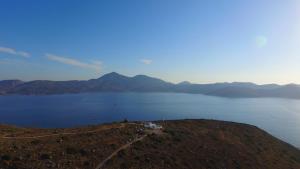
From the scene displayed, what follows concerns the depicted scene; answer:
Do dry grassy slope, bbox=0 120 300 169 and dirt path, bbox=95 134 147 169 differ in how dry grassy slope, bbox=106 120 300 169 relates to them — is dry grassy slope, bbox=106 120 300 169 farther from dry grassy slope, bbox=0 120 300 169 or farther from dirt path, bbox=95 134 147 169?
dirt path, bbox=95 134 147 169

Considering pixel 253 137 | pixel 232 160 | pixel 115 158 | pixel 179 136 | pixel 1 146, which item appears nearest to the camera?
pixel 1 146

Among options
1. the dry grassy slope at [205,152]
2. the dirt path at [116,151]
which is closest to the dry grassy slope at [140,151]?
the dry grassy slope at [205,152]

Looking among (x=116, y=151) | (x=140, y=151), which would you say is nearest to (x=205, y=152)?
(x=140, y=151)

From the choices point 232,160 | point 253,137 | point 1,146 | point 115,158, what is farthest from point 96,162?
point 253,137

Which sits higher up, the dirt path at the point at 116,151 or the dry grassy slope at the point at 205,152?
the dirt path at the point at 116,151

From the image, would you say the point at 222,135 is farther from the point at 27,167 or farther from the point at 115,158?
the point at 27,167

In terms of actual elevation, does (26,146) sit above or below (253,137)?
above

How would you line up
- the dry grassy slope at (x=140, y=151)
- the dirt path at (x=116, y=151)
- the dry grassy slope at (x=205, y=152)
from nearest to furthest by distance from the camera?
the dry grassy slope at (x=140, y=151), the dirt path at (x=116, y=151), the dry grassy slope at (x=205, y=152)

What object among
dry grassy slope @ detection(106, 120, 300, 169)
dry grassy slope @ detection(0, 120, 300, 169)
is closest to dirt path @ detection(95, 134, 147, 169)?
dry grassy slope @ detection(0, 120, 300, 169)

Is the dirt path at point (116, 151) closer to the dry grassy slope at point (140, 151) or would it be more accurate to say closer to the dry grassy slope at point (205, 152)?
the dry grassy slope at point (140, 151)
